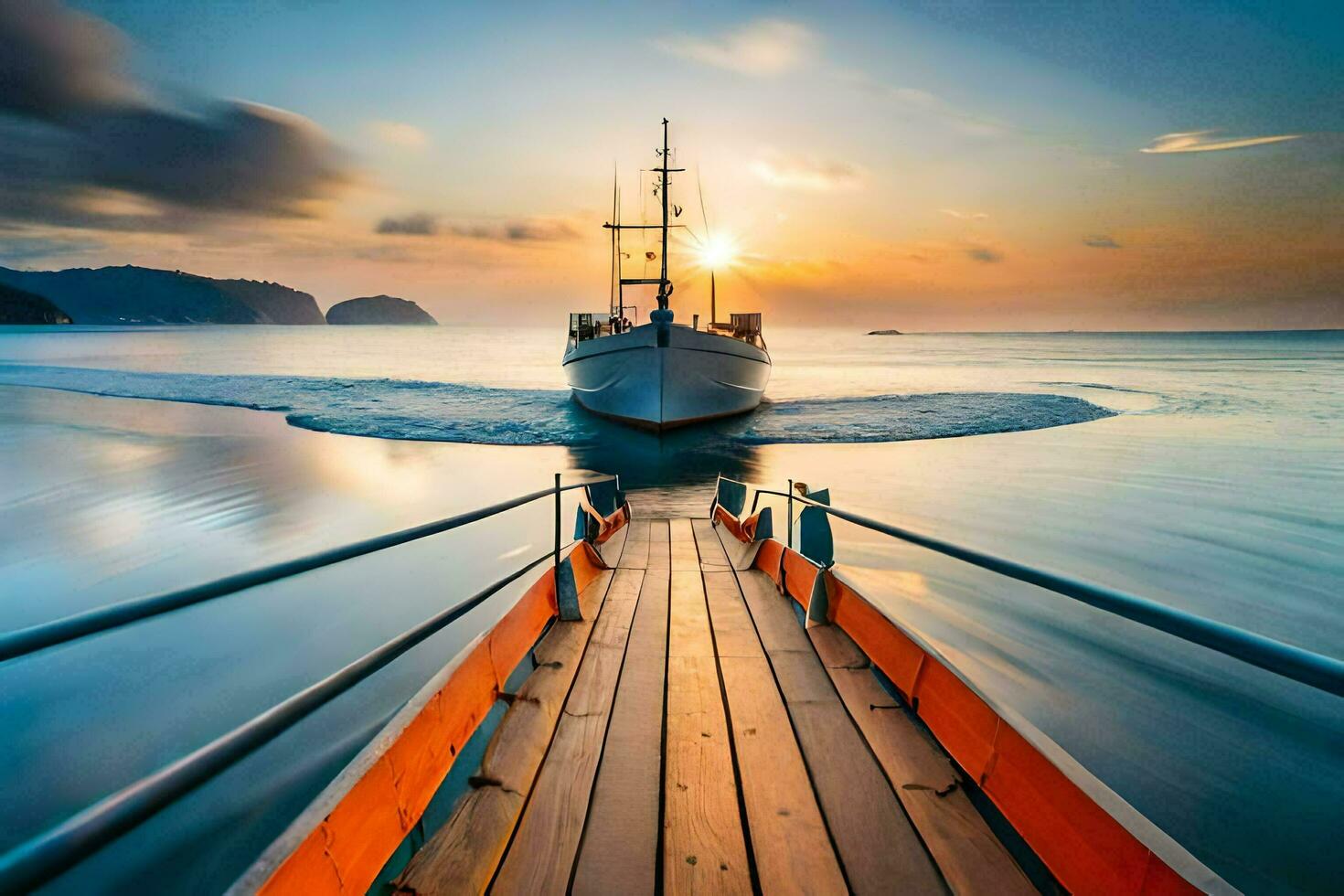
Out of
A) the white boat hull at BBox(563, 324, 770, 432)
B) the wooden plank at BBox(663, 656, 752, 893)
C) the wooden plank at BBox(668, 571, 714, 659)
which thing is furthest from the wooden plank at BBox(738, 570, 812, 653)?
the white boat hull at BBox(563, 324, 770, 432)

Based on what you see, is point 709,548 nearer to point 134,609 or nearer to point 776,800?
point 776,800

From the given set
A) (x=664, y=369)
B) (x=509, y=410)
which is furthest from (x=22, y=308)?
(x=664, y=369)

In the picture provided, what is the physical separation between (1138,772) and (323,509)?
41.5 feet

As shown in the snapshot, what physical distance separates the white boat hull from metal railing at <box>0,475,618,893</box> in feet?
59.4

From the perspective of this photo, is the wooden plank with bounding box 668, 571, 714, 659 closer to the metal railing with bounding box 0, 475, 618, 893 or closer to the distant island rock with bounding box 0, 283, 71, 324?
the metal railing with bounding box 0, 475, 618, 893

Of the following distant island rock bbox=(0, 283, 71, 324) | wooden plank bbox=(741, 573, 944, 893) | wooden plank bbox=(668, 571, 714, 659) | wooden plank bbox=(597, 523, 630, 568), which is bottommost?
wooden plank bbox=(597, 523, 630, 568)

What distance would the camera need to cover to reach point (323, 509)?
464 inches

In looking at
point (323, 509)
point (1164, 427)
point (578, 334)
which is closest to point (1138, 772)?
point (323, 509)

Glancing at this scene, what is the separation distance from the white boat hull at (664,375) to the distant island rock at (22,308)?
21848 cm

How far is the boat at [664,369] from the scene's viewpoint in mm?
Result: 19641

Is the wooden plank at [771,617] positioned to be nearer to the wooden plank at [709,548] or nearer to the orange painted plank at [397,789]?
the wooden plank at [709,548]

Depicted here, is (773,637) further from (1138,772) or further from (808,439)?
(808,439)

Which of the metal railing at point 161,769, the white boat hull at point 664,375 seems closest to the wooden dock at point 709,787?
the metal railing at point 161,769

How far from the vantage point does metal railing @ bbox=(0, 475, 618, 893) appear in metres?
0.77
